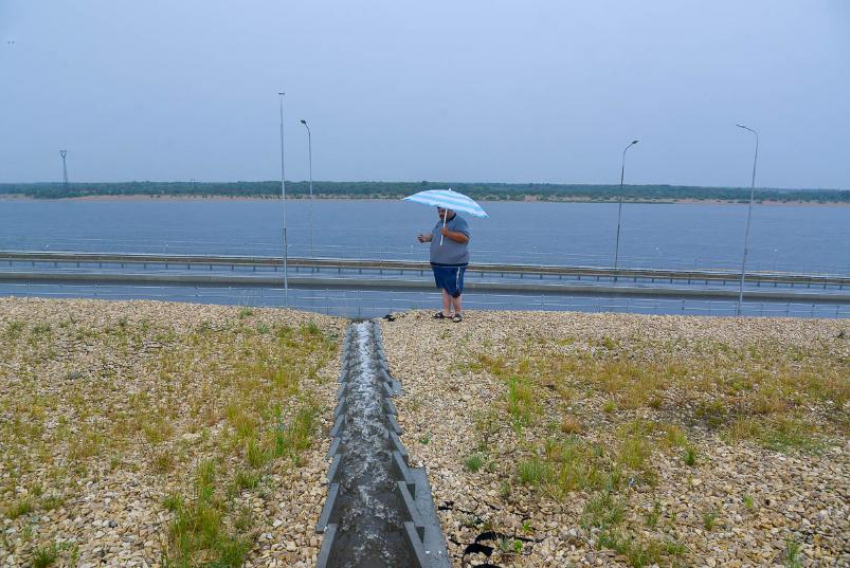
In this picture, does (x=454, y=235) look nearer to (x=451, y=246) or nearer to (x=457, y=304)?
(x=451, y=246)

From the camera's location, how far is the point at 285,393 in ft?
29.4

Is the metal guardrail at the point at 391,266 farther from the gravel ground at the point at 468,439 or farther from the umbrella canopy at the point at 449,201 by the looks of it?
the gravel ground at the point at 468,439

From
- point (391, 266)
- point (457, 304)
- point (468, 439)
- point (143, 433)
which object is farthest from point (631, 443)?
point (391, 266)

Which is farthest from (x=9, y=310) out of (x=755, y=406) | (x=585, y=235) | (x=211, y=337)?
(x=585, y=235)

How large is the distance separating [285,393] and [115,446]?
2661 millimetres

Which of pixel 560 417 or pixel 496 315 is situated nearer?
pixel 560 417

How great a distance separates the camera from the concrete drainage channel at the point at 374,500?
16.0 feet

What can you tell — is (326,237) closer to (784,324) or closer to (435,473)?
(784,324)

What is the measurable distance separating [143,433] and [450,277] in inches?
310

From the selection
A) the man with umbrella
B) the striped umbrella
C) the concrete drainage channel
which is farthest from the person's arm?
the concrete drainage channel

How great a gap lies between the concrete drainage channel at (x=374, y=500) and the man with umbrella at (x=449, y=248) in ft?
17.1

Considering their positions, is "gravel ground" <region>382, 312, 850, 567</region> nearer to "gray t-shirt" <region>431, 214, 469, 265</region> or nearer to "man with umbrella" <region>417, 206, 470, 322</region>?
"man with umbrella" <region>417, 206, 470, 322</region>

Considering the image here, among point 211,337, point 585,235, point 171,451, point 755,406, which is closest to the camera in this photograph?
point 171,451

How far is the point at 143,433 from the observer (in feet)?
23.8
